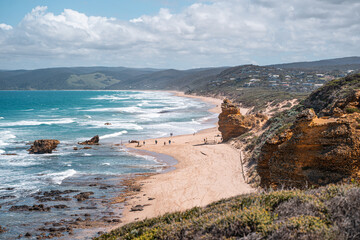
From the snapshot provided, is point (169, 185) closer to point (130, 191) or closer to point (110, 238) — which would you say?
point (130, 191)

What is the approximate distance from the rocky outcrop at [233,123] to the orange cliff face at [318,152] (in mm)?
21219

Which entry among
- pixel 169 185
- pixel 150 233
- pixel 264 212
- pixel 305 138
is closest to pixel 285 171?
pixel 305 138

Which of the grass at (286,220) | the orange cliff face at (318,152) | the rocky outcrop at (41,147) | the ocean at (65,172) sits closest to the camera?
the grass at (286,220)

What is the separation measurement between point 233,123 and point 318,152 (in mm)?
22641

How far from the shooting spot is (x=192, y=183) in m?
20.5

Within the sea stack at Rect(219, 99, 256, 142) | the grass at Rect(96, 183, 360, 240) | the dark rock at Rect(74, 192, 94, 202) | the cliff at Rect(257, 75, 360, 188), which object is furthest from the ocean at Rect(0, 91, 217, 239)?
the cliff at Rect(257, 75, 360, 188)

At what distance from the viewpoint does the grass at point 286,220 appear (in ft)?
17.2

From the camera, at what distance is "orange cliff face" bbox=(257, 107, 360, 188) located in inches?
352

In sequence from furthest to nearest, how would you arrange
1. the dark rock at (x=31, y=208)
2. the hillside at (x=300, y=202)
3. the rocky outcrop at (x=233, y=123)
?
the rocky outcrop at (x=233, y=123) → the dark rock at (x=31, y=208) → the hillside at (x=300, y=202)

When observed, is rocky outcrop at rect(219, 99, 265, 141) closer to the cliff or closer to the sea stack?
the sea stack

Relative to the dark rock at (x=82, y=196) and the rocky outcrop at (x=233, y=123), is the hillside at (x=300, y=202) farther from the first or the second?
the rocky outcrop at (x=233, y=123)

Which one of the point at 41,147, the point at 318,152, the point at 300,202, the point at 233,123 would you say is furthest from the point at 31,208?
the point at 233,123

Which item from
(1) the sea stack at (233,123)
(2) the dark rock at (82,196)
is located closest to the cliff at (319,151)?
(2) the dark rock at (82,196)

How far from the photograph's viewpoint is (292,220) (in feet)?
18.2
